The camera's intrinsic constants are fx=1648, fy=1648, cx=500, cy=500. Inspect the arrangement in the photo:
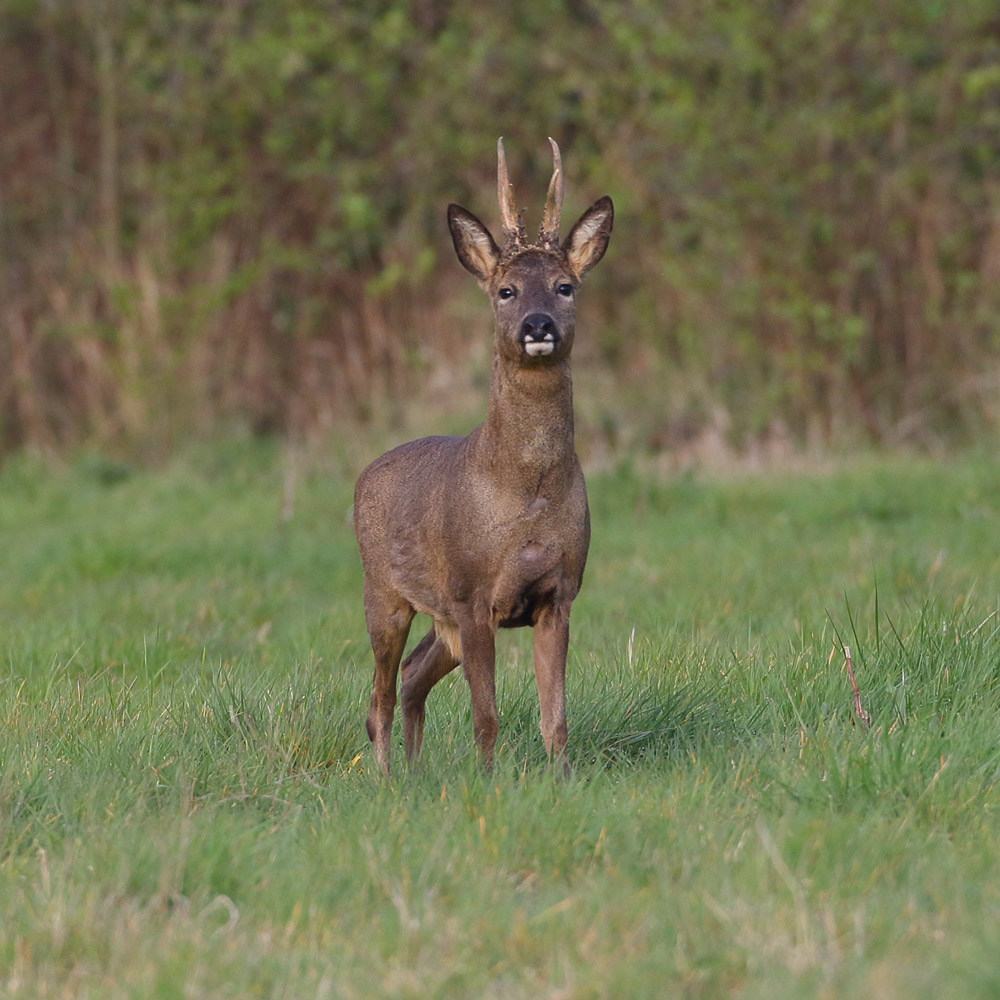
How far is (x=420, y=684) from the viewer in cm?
543

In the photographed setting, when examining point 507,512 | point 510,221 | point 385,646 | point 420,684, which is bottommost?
point 420,684

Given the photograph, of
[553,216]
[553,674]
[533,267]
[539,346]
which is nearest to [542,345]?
[539,346]

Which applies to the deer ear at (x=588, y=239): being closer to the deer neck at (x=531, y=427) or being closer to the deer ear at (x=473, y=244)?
the deer ear at (x=473, y=244)

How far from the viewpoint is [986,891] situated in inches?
141

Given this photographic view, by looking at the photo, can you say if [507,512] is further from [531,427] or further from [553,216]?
[553,216]

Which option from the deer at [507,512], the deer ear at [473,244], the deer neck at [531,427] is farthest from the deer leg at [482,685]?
the deer ear at [473,244]

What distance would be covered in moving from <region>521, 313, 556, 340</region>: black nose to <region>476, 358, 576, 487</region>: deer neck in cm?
20

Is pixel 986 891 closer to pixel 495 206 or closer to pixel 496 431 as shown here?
pixel 496 431

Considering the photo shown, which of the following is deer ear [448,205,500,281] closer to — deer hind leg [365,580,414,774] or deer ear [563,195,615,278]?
deer ear [563,195,615,278]

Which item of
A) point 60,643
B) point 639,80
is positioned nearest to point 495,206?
point 639,80

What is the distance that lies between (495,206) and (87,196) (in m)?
4.05

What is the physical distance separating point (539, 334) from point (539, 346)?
3cm

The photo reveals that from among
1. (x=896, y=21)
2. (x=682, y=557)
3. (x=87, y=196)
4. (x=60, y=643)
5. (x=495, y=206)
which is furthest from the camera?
(x=87, y=196)

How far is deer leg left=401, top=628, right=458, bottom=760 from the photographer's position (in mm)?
5402
